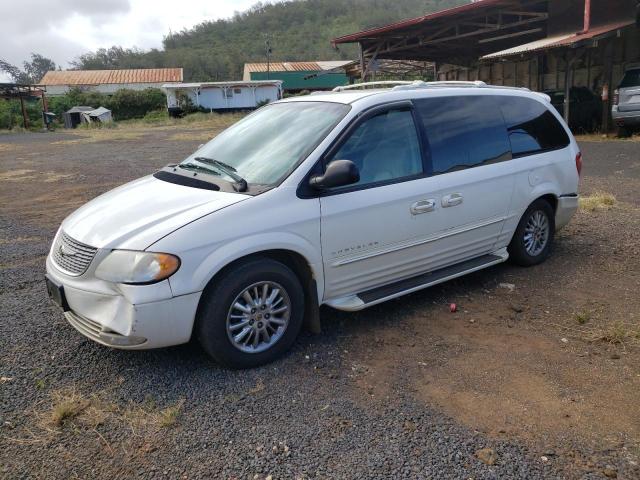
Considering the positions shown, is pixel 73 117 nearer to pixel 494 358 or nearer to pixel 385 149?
pixel 385 149

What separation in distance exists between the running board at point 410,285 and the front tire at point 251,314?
40 cm

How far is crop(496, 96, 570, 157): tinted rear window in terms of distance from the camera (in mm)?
5059

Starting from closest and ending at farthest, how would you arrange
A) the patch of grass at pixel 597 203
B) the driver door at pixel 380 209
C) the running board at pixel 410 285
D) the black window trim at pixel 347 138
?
the black window trim at pixel 347 138, the driver door at pixel 380 209, the running board at pixel 410 285, the patch of grass at pixel 597 203

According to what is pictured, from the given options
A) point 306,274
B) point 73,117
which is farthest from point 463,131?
point 73,117

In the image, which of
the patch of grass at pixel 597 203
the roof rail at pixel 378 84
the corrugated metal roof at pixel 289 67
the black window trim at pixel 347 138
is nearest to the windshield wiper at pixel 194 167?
the black window trim at pixel 347 138

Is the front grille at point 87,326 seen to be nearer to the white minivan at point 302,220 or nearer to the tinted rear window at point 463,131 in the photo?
the white minivan at point 302,220

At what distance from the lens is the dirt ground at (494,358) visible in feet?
9.43

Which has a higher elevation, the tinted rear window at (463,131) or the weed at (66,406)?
the tinted rear window at (463,131)

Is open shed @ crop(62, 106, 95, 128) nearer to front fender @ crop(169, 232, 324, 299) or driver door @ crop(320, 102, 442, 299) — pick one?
driver door @ crop(320, 102, 442, 299)

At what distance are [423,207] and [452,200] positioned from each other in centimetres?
34

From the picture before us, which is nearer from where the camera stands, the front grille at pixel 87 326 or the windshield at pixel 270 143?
the front grille at pixel 87 326

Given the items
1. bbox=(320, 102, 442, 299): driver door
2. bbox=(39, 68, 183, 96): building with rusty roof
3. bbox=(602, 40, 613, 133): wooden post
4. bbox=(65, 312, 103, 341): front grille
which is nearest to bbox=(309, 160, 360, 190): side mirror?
bbox=(320, 102, 442, 299): driver door

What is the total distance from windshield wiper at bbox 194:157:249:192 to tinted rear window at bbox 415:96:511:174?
62.6 inches

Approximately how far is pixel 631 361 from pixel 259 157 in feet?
9.66
